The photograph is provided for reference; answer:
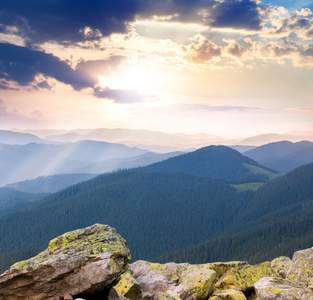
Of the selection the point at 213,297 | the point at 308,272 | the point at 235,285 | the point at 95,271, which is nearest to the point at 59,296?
the point at 95,271

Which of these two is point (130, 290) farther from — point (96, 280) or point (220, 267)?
point (220, 267)

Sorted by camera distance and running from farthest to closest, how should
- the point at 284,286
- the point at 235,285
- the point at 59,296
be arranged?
the point at 235,285 → the point at 284,286 → the point at 59,296

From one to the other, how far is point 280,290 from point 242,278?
669 cm

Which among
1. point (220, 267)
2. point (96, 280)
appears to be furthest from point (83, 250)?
point (220, 267)

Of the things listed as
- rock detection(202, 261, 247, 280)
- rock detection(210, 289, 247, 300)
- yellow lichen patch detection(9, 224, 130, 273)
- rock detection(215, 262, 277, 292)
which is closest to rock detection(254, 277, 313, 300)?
rock detection(210, 289, 247, 300)

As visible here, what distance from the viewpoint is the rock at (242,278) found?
1011 inches

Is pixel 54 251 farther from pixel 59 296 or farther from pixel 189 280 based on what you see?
pixel 189 280

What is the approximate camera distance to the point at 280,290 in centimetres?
2017

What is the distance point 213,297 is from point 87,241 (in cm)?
1159

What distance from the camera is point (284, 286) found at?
21078mm

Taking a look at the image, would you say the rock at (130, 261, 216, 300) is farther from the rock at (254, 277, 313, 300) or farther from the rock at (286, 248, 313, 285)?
the rock at (286, 248, 313, 285)

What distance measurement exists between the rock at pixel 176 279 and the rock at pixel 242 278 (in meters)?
1.13

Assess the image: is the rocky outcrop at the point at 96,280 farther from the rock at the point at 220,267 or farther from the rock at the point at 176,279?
the rock at the point at 220,267

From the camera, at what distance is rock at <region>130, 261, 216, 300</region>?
2500cm
